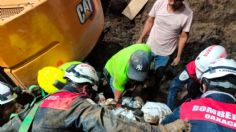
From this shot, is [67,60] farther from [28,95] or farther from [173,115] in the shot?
[173,115]

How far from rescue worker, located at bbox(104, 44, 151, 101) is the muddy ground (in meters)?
1.31

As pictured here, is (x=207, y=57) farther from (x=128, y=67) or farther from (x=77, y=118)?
(x=77, y=118)

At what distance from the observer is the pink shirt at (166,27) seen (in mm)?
5496

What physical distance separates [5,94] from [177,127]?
2.05 meters

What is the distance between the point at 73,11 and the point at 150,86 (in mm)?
1638

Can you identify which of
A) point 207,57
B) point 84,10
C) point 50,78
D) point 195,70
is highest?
point 84,10

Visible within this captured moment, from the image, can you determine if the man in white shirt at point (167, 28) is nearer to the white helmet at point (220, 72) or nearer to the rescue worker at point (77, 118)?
the white helmet at point (220, 72)

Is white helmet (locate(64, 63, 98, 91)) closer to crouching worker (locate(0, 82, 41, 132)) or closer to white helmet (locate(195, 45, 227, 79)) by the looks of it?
crouching worker (locate(0, 82, 41, 132))

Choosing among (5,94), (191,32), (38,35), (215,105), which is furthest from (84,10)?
(215,105)

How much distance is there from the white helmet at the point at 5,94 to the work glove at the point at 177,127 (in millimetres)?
1883

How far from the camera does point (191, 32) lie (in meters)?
7.16

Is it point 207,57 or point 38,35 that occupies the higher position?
point 38,35

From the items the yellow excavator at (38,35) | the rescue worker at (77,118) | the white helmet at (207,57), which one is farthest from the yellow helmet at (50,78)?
the white helmet at (207,57)

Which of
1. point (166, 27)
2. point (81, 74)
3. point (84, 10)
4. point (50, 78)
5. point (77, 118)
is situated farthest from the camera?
point (166, 27)
